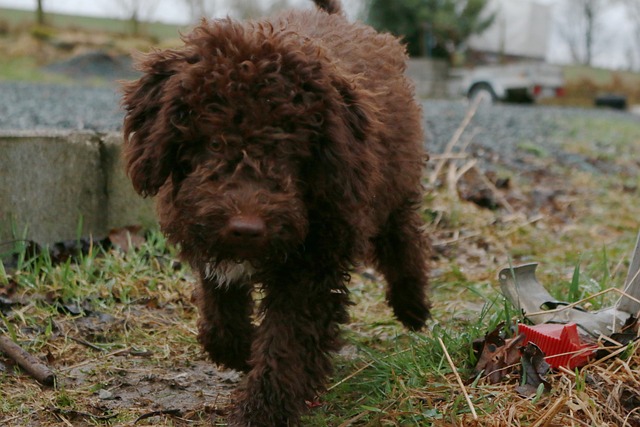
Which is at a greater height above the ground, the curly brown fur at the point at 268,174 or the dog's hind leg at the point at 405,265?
the curly brown fur at the point at 268,174

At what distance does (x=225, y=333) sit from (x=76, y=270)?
1.42m

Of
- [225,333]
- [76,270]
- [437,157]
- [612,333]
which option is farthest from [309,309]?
[437,157]

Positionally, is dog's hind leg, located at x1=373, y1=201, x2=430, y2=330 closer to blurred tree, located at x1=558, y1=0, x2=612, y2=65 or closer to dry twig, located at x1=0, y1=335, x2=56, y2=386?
dry twig, located at x1=0, y1=335, x2=56, y2=386

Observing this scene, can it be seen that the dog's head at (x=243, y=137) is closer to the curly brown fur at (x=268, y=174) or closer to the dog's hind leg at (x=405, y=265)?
the curly brown fur at (x=268, y=174)

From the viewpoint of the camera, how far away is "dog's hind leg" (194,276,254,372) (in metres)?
3.29

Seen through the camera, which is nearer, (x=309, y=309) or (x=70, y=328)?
(x=309, y=309)

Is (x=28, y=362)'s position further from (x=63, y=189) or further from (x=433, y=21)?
(x=433, y=21)

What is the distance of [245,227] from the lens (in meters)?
2.33

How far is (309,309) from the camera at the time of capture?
2.85 metres

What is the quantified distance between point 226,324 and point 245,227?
108cm

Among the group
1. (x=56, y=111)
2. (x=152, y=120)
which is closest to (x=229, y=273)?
(x=152, y=120)

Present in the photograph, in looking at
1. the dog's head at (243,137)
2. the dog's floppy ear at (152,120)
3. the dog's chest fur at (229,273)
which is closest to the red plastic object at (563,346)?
the dog's head at (243,137)

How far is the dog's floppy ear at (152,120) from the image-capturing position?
2.61 meters

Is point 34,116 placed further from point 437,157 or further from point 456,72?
point 456,72
